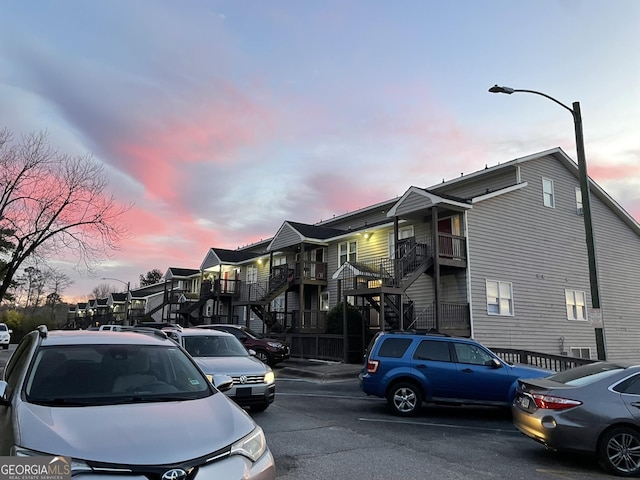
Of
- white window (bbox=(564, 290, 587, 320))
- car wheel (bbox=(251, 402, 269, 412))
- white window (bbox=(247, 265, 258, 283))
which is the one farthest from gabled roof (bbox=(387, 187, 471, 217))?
white window (bbox=(247, 265, 258, 283))

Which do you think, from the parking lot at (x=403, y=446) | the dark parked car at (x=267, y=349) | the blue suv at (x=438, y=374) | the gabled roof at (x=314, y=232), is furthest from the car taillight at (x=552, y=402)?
the gabled roof at (x=314, y=232)

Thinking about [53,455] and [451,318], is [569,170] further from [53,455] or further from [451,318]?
[53,455]

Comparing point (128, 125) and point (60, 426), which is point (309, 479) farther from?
point (128, 125)

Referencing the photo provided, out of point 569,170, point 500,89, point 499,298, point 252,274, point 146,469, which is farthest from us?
point 252,274

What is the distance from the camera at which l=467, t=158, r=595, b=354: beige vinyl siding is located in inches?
825

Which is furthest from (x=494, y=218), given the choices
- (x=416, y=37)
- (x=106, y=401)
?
(x=106, y=401)

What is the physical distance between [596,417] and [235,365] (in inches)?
245

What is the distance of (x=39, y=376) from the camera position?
418 centimetres

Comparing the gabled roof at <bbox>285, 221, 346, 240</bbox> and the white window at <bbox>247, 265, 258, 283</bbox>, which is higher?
the gabled roof at <bbox>285, 221, 346, 240</bbox>

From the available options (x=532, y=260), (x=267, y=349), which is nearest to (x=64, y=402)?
(x=267, y=349)

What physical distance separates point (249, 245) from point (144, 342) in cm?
3993

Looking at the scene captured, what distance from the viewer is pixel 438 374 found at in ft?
33.3

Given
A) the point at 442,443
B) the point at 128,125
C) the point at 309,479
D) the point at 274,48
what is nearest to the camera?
the point at 309,479

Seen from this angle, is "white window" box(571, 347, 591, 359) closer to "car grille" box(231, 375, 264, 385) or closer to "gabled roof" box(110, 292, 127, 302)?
"car grille" box(231, 375, 264, 385)
